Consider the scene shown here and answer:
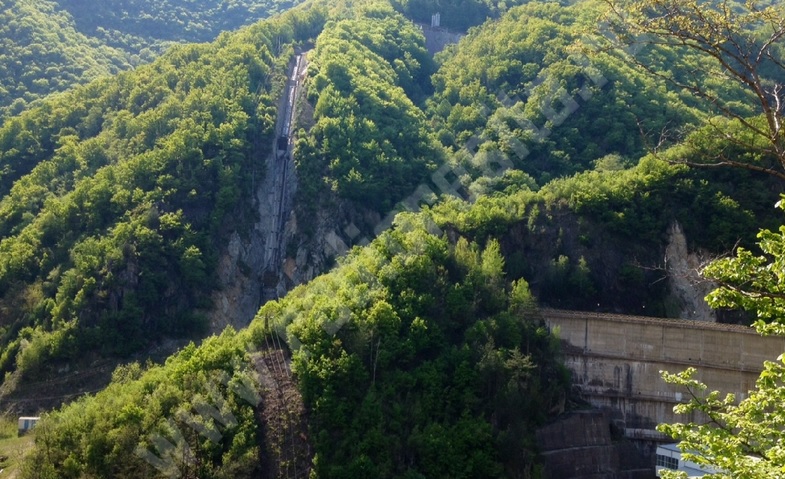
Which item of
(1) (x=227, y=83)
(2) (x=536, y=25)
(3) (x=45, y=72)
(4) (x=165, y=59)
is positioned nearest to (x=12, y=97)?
(3) (x=45, y=72)

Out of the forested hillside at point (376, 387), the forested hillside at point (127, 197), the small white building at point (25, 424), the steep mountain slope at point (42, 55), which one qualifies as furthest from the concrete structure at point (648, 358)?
the steep mountain slope at point (42, 55)

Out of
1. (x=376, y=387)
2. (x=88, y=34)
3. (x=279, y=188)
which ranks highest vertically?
(x=88, y=34)

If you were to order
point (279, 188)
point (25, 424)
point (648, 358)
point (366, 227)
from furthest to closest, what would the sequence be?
point (279, 188) < point (366, 227) < point (25, 424) < point (648, 358)

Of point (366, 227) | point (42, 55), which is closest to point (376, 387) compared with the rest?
point (366, 227)

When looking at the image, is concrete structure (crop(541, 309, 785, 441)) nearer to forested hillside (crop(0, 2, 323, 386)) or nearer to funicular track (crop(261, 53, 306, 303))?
funicular track (crop(261, 53, 306, 303))

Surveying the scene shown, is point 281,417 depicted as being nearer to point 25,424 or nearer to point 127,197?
point 25,424

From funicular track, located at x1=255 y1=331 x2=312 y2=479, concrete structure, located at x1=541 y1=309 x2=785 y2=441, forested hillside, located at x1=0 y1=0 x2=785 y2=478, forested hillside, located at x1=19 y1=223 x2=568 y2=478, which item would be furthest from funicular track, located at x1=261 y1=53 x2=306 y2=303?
concrete structure, located at x1=541 y1=309 x2=785 y2=441

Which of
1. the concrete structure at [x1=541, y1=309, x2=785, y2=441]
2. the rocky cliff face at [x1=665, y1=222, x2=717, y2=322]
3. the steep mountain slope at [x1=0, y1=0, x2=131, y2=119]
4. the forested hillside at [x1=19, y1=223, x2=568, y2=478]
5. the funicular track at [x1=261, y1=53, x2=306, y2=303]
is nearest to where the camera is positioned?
the forested hillside at [x1=19, y1=223, x2=568, y2=478]

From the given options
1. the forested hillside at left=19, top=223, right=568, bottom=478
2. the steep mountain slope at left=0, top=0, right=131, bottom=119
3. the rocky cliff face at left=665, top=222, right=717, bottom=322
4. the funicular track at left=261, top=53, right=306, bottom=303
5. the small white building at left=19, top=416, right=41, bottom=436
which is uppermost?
the steep mountain slope at left=0, top=0, right=131, bottom=119
